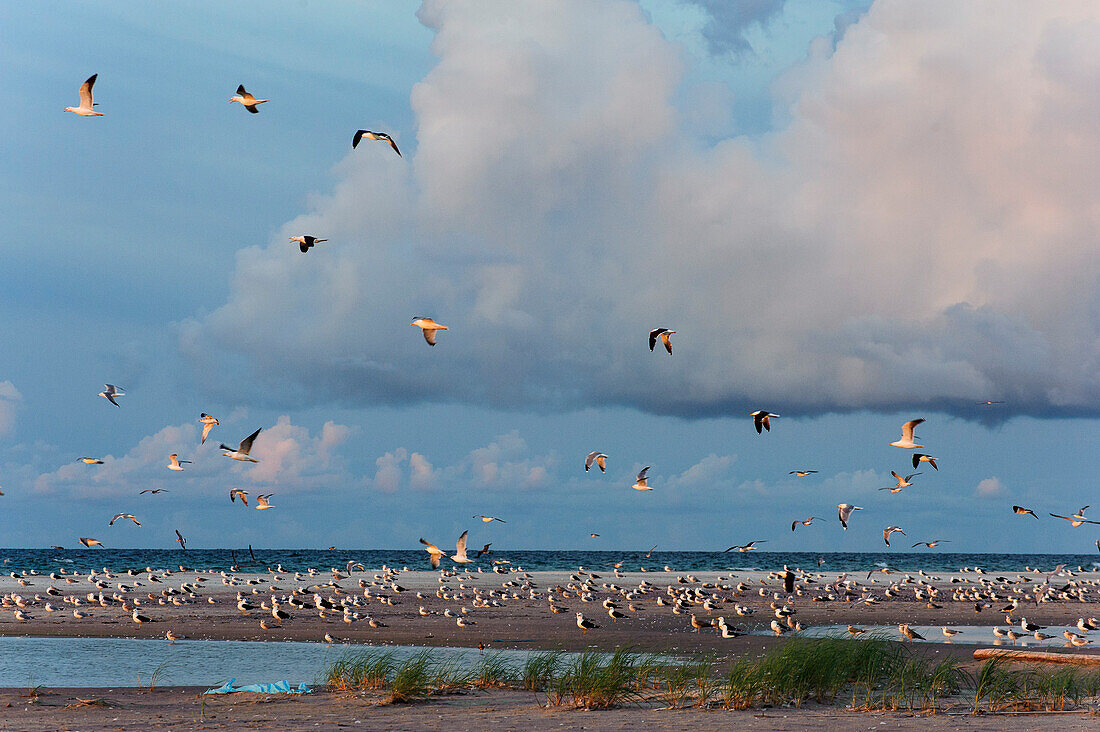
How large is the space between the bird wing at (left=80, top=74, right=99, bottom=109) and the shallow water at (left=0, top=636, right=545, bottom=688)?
11.9 meters

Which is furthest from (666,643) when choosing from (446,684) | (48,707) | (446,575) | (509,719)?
(446,575)

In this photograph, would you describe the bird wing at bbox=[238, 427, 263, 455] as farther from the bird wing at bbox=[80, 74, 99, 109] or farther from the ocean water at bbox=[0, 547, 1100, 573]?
the ocean water at bbox=[0, 547, 1100, 573]

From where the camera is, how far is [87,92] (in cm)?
2198

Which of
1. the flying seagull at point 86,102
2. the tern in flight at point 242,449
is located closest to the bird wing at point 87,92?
the flying seagull at point 86,102

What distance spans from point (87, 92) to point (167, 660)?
1305 cm

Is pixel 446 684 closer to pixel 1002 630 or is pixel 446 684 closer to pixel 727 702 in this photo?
pixel 727 702

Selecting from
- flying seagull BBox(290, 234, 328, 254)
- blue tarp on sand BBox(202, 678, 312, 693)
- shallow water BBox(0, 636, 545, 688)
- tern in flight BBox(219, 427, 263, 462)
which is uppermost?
flying seagull BBox(290, 234, 328, 254)

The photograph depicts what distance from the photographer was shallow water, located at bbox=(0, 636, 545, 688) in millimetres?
21469

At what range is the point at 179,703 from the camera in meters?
17.4

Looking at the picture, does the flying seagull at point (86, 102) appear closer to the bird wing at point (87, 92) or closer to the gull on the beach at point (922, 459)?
the bird wing at point (87, 92)

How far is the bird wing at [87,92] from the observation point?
71.7 ft

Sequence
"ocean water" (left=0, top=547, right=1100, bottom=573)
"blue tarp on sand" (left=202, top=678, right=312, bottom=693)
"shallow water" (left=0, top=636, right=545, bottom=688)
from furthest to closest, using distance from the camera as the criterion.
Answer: "ocean water" (left=0, top=547, right=1100, bottom=573), "shallow water" (left=0, top=636, right=545, bottom=688), "blue tarp on sand" (left=202, top=678, right=312, bottom=693)

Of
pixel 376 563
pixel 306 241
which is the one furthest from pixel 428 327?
pixel 376 563

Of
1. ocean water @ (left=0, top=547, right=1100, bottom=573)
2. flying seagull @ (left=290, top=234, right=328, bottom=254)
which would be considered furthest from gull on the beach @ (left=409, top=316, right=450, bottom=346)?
ocean water @ (left=0, top=547, right=1100, bottom=573)
